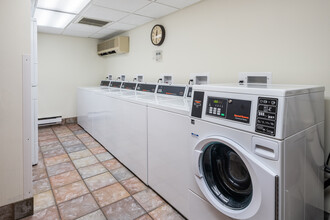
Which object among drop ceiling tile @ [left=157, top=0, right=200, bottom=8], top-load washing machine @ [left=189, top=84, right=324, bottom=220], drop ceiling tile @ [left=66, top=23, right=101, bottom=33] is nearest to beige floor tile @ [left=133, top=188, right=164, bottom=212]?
top-load washing machine @ [left=189, top=84, right=324, bottom=220]

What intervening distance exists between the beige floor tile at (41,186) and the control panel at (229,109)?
2.20 metres

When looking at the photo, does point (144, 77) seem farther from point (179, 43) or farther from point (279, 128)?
point (279, 128)

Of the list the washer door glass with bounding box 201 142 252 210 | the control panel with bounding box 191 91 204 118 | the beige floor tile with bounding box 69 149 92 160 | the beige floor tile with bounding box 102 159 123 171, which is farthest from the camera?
the beige floor tile with bounding box 69 149 92 160

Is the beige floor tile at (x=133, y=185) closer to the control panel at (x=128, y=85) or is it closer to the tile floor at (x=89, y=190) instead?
the tile floor at (x=89, y=190)

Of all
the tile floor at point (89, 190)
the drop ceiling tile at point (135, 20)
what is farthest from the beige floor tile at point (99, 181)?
the drop ceiling tile at point (135, 20)

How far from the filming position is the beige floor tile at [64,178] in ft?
8.15

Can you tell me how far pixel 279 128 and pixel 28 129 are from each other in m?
2.09

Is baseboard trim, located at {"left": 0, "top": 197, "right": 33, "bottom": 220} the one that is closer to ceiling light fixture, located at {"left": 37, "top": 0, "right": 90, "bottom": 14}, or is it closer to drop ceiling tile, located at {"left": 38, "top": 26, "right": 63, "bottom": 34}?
ceiling light fixture, located at {"left": 37, "top": 0, "right": 90, "bottom": 14}

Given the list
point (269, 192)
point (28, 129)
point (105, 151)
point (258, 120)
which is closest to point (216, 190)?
point (269, 192)

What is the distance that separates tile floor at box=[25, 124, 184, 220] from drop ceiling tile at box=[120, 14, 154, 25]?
93.1 inches

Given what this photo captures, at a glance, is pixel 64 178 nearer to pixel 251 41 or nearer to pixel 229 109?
pixel 229 109

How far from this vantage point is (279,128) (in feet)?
3.32

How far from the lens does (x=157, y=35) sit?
10.8 ft

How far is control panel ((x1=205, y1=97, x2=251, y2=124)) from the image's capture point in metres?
1.17
